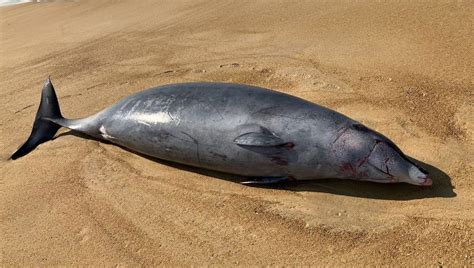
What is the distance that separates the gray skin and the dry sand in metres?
0.16

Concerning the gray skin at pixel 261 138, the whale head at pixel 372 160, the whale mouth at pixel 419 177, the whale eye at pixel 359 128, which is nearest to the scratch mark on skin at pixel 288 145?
the gray skin at pixel 261 138

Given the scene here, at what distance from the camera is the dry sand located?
3041 millimetres

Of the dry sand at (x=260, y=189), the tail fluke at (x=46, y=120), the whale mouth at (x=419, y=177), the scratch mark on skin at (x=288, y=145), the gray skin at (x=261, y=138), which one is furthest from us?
the tail fluke at (x=46, y=120)

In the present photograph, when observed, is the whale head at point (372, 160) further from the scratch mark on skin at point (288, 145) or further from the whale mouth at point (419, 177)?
the scratch mark on skin at point (288, 145)

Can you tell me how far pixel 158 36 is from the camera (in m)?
7.37

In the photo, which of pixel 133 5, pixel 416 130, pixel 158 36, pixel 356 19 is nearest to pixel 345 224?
pixel 416 130

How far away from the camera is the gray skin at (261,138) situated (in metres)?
3.33

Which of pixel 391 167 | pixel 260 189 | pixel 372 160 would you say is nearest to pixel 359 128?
pixel 372 160

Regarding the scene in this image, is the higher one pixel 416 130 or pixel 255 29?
pixel 255 29

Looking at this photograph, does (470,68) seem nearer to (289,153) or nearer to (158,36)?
(289,153)

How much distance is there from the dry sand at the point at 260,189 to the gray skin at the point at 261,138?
0.16m

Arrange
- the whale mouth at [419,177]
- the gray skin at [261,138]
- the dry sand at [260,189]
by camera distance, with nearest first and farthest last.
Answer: the dry sand at [260,189]
the whale mouth at [419,177]
the gray skin at [261,138]

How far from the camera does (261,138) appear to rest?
A: 3.45 meters

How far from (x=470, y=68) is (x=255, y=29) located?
3.19m
